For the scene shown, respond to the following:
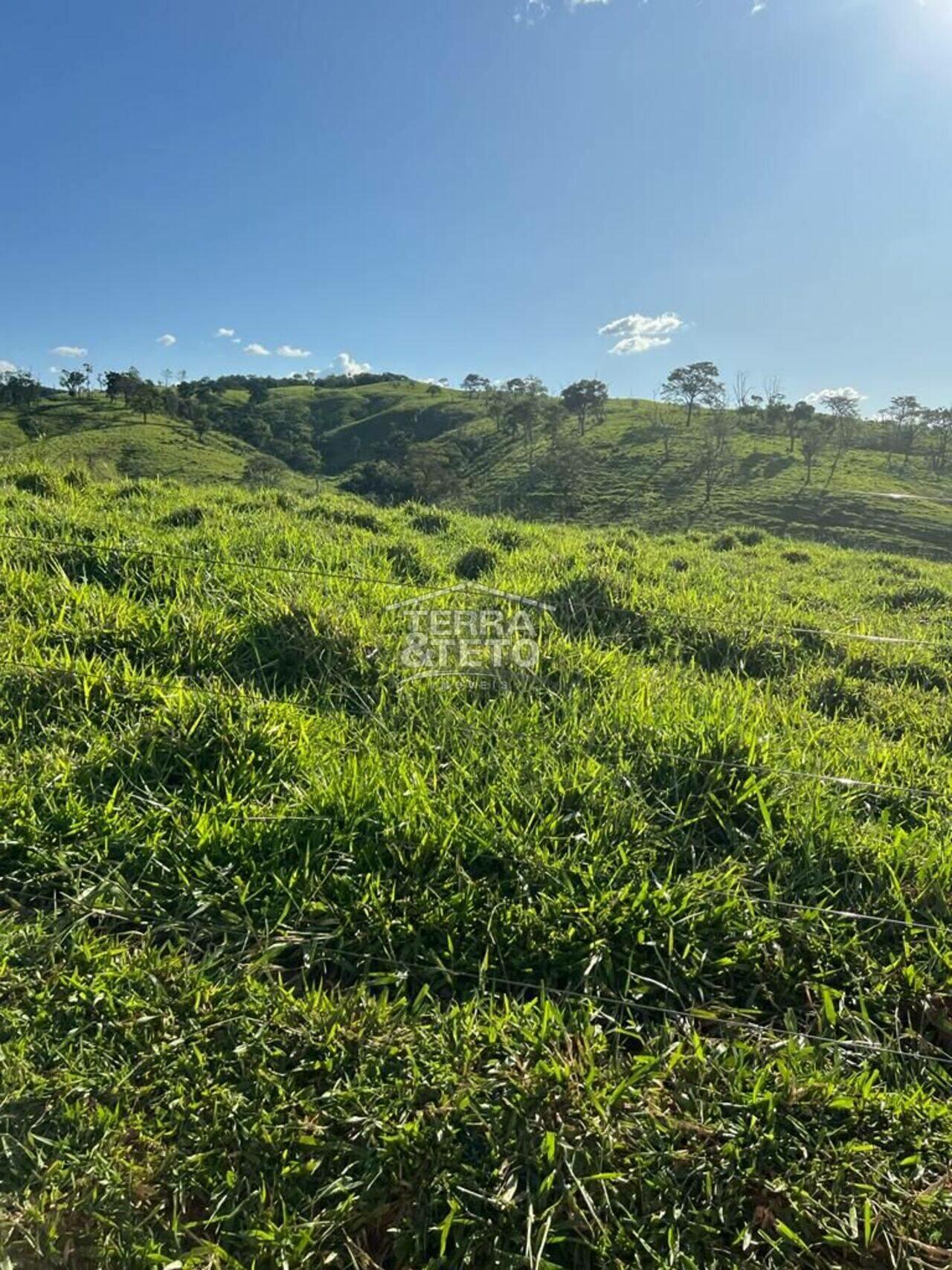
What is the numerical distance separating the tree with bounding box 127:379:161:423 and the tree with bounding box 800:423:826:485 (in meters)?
70.9

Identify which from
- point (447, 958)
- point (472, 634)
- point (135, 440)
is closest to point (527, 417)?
point (135, 440)

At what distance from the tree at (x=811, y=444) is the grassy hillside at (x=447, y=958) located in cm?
5963

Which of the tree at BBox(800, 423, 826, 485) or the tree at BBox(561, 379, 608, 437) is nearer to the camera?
the tree at BBox(800, 423, 826, 485)

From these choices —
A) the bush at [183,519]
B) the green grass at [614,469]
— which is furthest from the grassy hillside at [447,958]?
the green grass at [614,469]

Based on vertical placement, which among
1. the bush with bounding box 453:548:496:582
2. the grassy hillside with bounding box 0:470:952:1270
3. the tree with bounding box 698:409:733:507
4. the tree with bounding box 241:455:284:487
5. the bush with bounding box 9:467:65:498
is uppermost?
the tree with bounding box 698:409:733:507

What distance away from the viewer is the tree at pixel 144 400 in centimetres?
7388

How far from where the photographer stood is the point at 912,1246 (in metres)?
1.28

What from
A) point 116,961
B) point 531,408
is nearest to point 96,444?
point 531,408

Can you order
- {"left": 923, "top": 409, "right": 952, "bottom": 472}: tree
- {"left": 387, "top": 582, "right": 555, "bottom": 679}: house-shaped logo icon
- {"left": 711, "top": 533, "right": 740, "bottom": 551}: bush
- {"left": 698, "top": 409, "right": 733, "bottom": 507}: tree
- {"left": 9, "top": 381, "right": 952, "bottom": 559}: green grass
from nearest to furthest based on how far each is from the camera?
{"left": 387, "top": 582, "right": 555, "bottom": 679}: house-shaped logo icon, {"left": 711, "top": 533, "right": 740, "bottom": 551}: bush, {"left": 9, "top": 381, "right": 952, "bottom": 559}: green grass, {"left": 698, "top": 409, "right": 733, "bottom": 507}: tree, {"left": 923, "top": 409, "right": 952, "bottom": 472}: tree

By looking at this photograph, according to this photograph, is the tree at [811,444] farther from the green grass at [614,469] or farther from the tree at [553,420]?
the tree at [553,420]

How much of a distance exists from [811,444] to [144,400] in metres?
72.1

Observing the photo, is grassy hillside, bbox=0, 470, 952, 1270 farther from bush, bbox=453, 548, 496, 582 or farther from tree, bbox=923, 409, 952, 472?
tree, bbox=923, 409, 952, 472

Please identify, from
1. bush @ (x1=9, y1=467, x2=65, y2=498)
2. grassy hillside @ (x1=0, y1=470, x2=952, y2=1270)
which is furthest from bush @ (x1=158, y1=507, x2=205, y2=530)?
grassy hillside @ (x1=0, y1=470, x2=952, y2=1270)

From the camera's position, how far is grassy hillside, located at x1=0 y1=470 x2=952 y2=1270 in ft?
4.24
